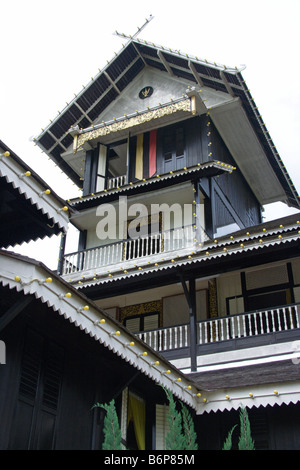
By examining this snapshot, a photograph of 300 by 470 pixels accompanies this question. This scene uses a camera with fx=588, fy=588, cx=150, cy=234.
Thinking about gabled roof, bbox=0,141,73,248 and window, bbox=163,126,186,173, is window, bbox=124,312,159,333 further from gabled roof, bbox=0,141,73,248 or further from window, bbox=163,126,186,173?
gabled roof, bbox=0,141,73,248

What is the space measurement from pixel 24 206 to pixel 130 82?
1597cm

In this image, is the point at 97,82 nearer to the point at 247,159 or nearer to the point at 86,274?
the point at 247,159

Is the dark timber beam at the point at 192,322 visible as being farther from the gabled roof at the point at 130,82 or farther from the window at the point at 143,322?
the gabled roof at the point at 130,82

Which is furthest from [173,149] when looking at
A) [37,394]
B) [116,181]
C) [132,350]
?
[37,394]

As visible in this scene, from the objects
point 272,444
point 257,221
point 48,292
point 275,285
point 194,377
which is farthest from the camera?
point 257,221

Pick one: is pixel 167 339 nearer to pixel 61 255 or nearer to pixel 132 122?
pixel 61 255

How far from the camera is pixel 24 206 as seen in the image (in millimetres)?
9023

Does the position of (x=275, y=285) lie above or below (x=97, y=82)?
below

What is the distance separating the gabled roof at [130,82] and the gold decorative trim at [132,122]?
108 centimetres

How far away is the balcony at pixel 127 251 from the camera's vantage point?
58.7 ft

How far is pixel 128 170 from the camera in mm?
21359

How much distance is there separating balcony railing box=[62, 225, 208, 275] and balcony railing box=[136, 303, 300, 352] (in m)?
2.58
